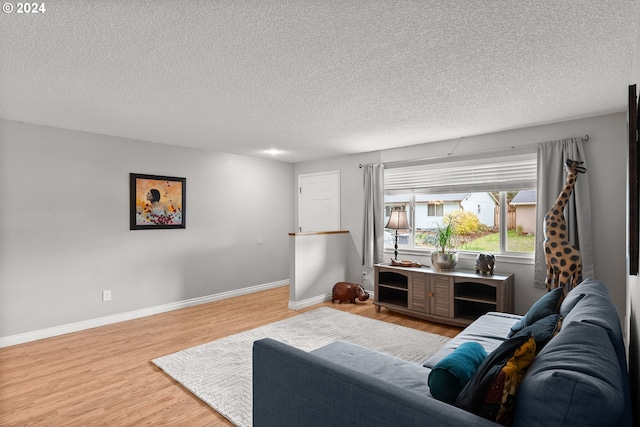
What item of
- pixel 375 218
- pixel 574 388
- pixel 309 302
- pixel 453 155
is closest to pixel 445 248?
pixel 375 218

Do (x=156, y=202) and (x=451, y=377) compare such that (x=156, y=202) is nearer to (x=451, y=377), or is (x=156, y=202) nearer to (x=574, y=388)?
(x=451, y=377)

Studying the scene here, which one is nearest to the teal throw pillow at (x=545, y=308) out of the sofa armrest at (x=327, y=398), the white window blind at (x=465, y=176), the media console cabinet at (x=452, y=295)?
the sofa armrest at (x=327, y=398)

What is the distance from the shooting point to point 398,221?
4.67 meters

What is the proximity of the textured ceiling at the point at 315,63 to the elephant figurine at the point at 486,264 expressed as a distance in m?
1.47

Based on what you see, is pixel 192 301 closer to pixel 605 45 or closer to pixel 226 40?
pixel 226 40

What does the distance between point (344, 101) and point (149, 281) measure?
3.46 metres

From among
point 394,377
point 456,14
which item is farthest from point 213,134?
point 394,377

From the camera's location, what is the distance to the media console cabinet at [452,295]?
3730mm

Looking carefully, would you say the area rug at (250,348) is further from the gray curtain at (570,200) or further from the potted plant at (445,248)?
the gray curtain at (570,200)

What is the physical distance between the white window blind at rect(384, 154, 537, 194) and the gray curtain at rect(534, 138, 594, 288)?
0.22 m

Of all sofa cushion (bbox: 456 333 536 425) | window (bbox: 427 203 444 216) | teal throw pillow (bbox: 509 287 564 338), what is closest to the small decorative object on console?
window (bbox: 427 203 444 216)

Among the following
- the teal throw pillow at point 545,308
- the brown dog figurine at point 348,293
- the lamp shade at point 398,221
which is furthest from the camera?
the brown dog figurine at point 348,293

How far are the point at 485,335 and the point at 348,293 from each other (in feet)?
8.83

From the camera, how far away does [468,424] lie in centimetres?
101
